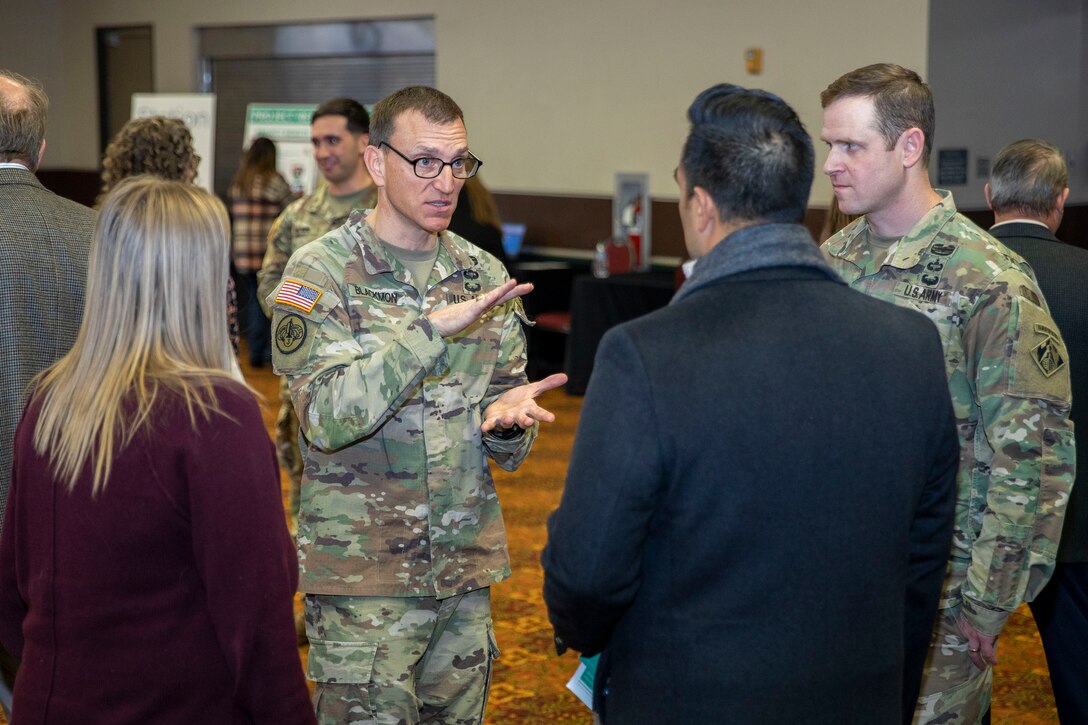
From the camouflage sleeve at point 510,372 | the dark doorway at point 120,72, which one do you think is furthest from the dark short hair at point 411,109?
the dark doorway at point 120,72

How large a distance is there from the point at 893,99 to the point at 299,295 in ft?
3.99

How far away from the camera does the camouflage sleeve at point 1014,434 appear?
2209 mm

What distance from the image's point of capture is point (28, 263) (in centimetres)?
261

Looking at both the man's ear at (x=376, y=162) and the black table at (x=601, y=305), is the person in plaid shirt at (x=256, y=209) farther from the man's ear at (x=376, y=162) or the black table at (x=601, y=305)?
the man's ear at (x=376, y=162)

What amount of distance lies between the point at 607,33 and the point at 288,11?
3.69 meters

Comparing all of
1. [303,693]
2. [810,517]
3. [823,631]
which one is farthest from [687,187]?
[303,693]

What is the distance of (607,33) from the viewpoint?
895cm

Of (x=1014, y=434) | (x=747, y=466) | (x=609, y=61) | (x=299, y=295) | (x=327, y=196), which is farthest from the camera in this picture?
(x=609, y=61)

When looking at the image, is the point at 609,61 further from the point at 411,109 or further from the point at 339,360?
the point at 339,360

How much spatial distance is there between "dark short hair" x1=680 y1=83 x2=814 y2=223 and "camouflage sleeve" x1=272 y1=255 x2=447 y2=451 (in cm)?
74

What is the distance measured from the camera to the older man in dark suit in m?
3.00

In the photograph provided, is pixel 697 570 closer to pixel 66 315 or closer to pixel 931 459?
pixel 931 459

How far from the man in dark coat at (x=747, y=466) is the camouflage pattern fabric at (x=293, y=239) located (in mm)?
2677

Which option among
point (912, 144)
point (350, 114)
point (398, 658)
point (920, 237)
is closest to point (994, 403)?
point (920, 237)
